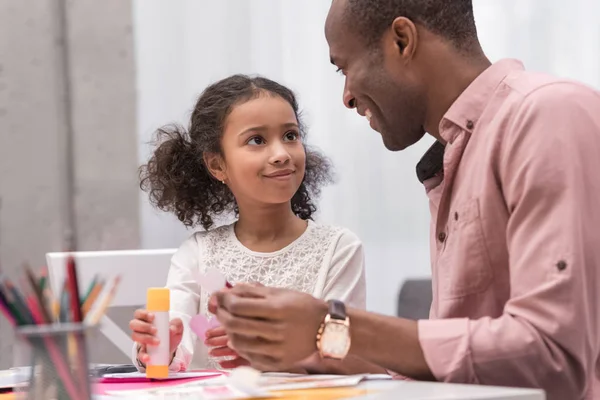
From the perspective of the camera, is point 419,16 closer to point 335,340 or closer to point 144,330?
point 335,340

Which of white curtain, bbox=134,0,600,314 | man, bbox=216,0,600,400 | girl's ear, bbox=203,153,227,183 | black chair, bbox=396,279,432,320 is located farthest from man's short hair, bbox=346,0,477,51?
white curtain, bbox=134,0,600,314

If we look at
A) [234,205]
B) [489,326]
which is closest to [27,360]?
[489,326]

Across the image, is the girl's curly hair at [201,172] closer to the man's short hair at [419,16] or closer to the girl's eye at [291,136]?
the girl's eye at [291,136]

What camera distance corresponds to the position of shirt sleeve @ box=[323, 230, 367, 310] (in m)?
2.13

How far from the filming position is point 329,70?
3.43 m

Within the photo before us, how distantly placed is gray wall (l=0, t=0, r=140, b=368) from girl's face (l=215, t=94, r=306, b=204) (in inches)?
45.1

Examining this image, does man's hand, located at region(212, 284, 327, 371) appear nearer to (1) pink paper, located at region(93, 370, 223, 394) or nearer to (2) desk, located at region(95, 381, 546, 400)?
(2) desk, located at region(95, 381, 546, 400)

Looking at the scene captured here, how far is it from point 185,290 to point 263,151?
1.23 feet

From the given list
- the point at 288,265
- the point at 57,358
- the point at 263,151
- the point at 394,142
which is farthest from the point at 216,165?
the point at 57,358

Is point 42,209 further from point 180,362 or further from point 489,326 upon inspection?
point 489,326

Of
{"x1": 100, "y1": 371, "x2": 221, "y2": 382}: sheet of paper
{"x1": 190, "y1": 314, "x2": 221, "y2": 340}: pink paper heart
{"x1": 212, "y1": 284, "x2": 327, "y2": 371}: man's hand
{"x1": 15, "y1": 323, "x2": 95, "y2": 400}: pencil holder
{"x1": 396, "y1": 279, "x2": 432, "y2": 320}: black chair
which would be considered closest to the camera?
{"x1": 15, "y1": 323, "x2": 95, "y2": 400}: pencil holder

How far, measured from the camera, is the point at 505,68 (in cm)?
133

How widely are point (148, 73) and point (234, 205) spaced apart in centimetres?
104

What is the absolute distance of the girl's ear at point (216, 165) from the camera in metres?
2.37
